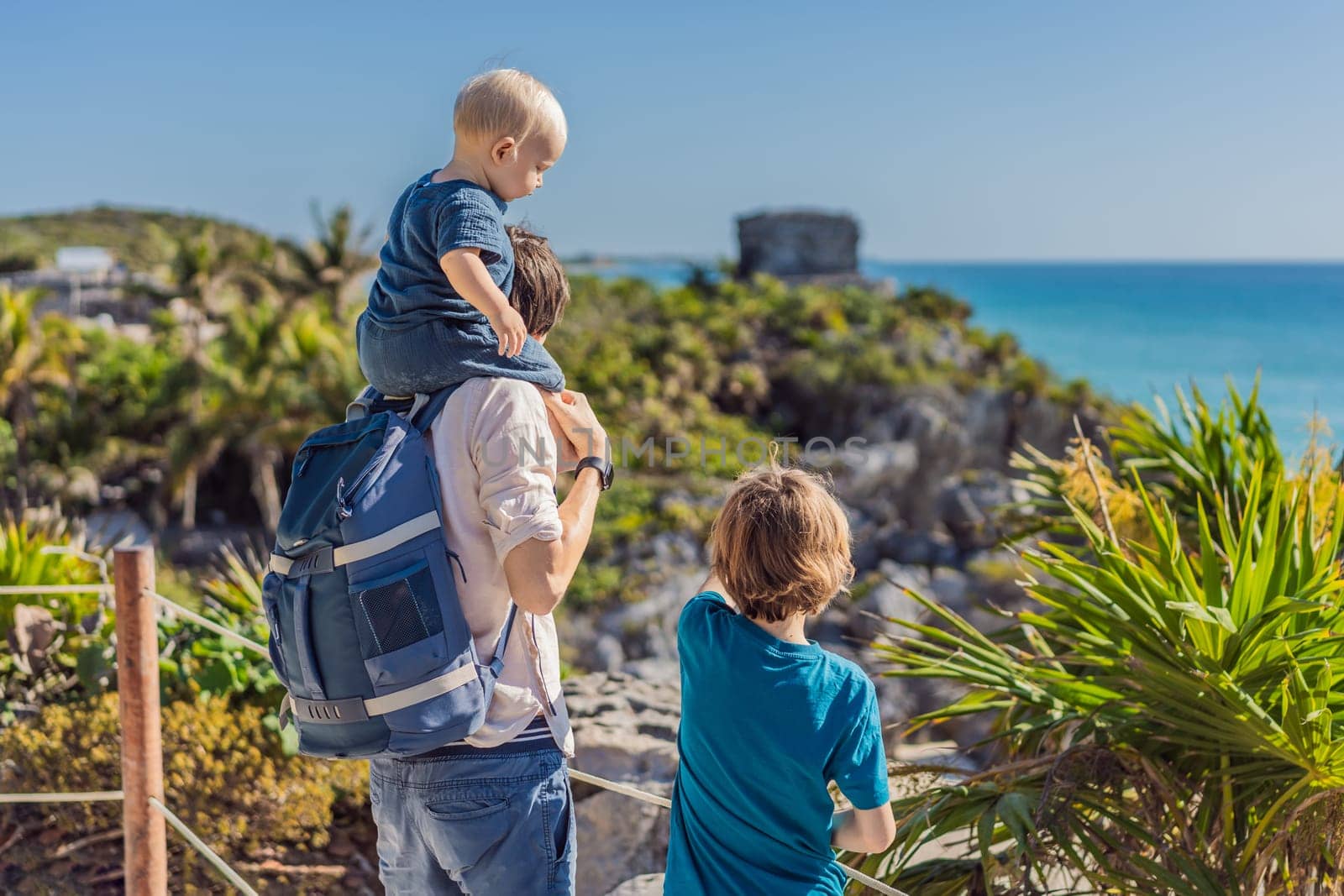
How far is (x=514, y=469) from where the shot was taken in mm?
1502

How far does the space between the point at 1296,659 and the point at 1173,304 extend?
4283 inches

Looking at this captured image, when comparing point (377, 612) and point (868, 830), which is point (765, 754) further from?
point (377, 612)

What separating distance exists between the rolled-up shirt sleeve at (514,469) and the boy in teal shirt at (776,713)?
323 mm

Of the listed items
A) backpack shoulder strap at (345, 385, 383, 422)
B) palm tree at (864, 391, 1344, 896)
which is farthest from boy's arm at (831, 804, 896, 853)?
backpack shoulder strap at (345, 385, 383, 422)

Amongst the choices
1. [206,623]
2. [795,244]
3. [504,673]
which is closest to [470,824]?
[504,673]

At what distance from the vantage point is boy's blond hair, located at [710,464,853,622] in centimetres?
163

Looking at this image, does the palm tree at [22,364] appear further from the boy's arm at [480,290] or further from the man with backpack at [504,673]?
the boy's arm at [480,290]

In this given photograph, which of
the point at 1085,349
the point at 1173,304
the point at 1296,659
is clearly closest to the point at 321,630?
the point at 1296,659

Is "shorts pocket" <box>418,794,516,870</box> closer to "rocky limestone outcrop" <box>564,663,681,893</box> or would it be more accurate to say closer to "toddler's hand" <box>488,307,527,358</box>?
"toddler's hand" <box>488,307,527,358</box>

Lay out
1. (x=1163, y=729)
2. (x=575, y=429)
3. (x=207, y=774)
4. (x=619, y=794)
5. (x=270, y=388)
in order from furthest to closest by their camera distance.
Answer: (x=270, y=388), (x=619, y=794), (x=207, y=774), (x=1163, y=729), (x=575, y=429)

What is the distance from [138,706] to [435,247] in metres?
1.83

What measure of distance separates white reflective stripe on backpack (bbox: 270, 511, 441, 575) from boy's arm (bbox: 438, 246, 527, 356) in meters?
0.27

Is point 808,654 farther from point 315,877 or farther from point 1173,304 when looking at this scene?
point 1173,304

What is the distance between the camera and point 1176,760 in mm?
2756
